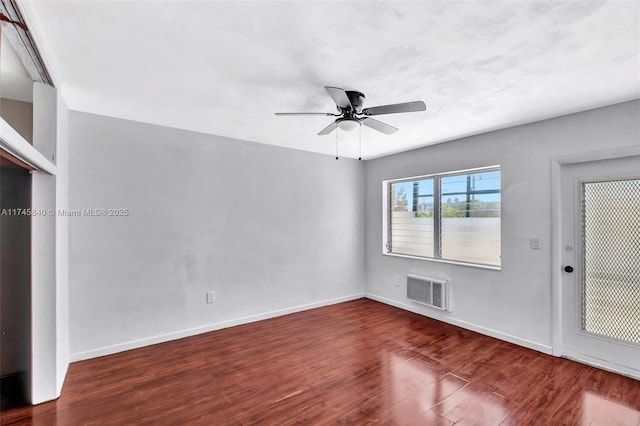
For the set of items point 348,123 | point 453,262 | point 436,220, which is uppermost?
point 348,123

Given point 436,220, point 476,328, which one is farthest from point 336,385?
point 436,220

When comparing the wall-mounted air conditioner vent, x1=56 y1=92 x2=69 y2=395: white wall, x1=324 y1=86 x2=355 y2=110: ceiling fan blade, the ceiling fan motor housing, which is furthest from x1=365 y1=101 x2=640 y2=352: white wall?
x1=56 y1=92 x2=69 y2=395: white wall

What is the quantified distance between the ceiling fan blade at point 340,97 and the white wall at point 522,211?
7.37 feet

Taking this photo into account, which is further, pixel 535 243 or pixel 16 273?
pixel 535 243

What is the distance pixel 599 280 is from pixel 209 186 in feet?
14.4

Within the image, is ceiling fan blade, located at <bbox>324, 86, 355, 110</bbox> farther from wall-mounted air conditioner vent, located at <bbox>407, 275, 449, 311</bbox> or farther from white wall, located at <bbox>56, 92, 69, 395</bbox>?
wall-mounted air conditioner vent, located at <bbox>407, 275, 449, 311</bbox>

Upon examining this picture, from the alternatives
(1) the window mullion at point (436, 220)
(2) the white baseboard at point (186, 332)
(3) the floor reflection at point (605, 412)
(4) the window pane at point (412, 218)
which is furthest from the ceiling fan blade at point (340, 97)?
(2) the white baseboard at point (186, 332)

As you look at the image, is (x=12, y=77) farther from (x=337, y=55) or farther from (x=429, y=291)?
(x=429, y=291)

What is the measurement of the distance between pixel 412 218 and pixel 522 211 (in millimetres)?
1640

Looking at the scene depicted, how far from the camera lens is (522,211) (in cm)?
340

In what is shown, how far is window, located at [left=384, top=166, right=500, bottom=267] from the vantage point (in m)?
3.80

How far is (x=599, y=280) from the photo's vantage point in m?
2.90

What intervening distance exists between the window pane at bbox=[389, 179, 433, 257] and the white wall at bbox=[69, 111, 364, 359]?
104cm

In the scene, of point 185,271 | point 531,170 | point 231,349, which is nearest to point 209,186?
point 185,271
